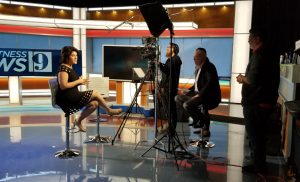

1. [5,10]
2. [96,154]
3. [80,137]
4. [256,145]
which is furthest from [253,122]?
[5,10]

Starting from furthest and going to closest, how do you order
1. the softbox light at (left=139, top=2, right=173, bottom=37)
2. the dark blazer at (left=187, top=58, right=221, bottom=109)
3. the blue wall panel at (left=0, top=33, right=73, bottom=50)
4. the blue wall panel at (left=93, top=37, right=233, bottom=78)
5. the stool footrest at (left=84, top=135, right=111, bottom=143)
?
1. the blue wall panel at (left=0, top=33, right=73, bottom=50)
2. the blue wall panel at (left=93, top=37, right=233, bottom=78)
3. the stool footrest at (left=84, top=135, right=111, bottom=143)
4. the dark blazer at (left=187, top=58, right=221, bottom=109)
5. the softbox light at (left=139, top=2, right=173, bottom=37)

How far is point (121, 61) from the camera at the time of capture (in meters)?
6.12

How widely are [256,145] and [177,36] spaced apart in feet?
22.9

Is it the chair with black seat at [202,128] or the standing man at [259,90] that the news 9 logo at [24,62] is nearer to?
the chair with black seat at [202,128]

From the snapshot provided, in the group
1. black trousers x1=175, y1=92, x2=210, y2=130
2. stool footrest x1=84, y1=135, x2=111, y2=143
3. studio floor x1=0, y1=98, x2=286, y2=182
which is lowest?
studio floor x1=0, y1=98, x2=286, y2=182

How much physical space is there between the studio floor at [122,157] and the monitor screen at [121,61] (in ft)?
4.68

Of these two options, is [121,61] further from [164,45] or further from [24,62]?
[164,45]

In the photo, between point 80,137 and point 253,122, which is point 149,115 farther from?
point 253,122

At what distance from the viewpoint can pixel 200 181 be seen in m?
2.75

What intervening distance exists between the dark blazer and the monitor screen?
245 centimetres

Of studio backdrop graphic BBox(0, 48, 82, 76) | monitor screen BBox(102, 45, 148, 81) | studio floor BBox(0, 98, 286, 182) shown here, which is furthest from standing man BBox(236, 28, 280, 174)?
studio backdrop graphic BBox(0, 48, 82, 76)

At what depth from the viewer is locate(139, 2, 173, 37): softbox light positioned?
10.5 feet

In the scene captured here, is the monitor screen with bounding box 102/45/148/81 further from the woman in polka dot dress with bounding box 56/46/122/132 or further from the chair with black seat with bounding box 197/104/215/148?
the woman in polka dot dress with bounding box 56/46/122/132

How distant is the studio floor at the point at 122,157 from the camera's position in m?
2.86
